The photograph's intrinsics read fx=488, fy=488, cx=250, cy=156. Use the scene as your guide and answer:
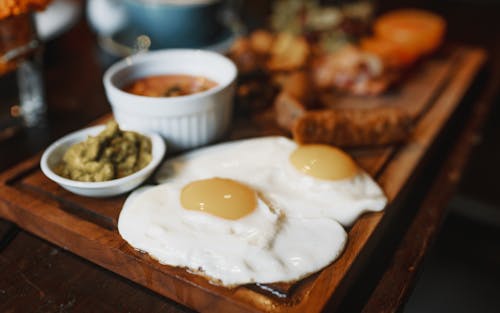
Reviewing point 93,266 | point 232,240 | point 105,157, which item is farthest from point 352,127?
point 93,266

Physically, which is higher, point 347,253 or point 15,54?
point 15,54

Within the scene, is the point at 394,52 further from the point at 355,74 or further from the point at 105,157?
the point at 105,157

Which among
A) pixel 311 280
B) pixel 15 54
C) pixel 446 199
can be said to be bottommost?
pixel 446 199

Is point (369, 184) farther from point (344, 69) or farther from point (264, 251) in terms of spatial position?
point (344, 69)

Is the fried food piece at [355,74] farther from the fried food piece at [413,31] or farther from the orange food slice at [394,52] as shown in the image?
the fried food piece at [413,31]

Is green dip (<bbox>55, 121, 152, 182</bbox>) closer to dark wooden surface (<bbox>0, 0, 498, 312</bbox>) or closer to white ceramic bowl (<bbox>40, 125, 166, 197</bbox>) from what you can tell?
white ceramic bowl (<bbox>40, 125, 166, 197</bbox>)

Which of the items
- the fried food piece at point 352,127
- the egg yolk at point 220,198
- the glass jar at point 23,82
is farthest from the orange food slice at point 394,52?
the glass jar at point 23,82

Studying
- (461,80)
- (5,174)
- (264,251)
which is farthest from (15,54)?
(461,80)
